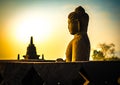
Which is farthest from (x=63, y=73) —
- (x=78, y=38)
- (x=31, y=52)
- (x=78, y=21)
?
(x=31, y=52)

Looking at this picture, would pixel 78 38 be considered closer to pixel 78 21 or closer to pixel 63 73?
Answer: pixel 78 21

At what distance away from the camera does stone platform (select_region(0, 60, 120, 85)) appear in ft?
12.1

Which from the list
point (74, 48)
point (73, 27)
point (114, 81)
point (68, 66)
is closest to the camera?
point (114, 81)

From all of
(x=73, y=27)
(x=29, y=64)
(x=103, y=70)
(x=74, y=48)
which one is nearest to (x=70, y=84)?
(x=103, y=70)

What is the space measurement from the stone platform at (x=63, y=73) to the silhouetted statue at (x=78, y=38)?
2.53 meters

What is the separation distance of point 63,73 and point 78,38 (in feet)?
9.57

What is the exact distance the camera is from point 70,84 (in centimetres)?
379

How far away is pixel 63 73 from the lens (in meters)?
3.87

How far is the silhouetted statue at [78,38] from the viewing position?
652 cm

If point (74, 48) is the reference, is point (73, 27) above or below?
above

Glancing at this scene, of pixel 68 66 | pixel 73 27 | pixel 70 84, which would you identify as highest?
pixel 73 27

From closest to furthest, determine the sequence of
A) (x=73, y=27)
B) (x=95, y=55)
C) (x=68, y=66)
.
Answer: (x=68, y=66) → (x=73, y=27) → (x=95, y=55)

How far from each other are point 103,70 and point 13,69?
156 cm

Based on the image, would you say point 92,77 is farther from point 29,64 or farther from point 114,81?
point 29,64
